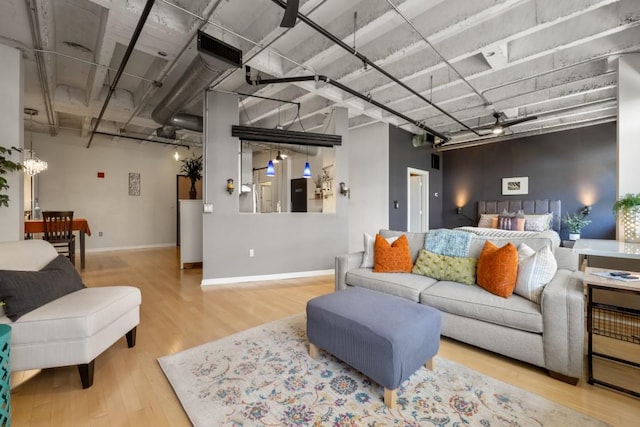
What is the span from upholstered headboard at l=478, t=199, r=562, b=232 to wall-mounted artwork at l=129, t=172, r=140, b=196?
9170 mm

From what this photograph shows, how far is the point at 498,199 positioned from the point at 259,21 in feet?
22.2

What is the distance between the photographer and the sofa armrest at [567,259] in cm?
237

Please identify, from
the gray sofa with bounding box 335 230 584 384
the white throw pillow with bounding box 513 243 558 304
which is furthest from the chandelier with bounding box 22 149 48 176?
the white throw pillow with bounding box 513 243 558 304

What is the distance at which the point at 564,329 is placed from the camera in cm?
182

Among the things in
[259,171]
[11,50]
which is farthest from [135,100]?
[259,171]

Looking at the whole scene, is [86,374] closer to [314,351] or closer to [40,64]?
[314,351]

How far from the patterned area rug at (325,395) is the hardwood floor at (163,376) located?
0.41 ft

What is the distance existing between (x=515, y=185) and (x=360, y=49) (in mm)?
5515

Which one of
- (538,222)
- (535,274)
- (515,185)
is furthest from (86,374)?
(515,185)

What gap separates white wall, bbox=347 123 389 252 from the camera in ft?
19.7

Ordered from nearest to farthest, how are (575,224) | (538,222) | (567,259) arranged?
(567,259)
(575,224)
(538,222)

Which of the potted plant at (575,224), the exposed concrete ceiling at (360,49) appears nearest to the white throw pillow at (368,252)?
the exposed concrete ceiling at (360,49)

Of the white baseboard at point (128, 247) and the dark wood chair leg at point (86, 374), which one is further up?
the white baseboard at point (128, 247)

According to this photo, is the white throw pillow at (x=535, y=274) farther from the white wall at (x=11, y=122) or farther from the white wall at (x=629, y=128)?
the white wall at (x=11, y=122)
